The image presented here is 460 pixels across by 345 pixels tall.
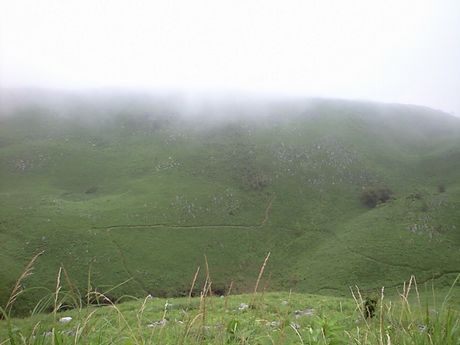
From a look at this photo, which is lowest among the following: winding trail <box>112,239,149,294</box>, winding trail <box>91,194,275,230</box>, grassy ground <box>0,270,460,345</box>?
winding trail <box>112,239,149,294</box>

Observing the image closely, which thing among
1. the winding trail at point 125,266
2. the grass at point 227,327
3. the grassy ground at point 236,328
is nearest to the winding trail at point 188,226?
the winding trail at point 125,266

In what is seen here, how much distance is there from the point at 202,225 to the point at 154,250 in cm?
1392

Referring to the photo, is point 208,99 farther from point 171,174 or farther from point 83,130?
point 171,174

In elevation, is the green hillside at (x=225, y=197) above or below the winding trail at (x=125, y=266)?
above

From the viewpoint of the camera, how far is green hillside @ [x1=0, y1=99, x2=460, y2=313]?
59.7m

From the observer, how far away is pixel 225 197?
286 feet

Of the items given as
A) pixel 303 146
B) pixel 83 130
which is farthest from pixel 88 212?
pixel 303 146

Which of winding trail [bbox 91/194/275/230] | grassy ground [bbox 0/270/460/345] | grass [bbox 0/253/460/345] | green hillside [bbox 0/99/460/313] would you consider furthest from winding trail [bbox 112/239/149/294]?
grass [bbox 0/253/460/345]

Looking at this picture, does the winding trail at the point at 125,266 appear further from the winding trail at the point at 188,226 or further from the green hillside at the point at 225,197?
the winding trail at the point at 188,226

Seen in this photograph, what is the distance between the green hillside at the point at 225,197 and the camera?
5966cm

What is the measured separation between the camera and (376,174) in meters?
104

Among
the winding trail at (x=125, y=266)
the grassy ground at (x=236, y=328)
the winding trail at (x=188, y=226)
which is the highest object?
the grassy ground at (x=236, y=328)

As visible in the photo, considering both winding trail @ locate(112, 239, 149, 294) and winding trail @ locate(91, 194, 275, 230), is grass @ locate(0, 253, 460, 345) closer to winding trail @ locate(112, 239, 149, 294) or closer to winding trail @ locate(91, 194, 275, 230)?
winding trail @ locate(112, 239, 149, 294)

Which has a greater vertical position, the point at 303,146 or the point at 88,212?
the point at 303,146
